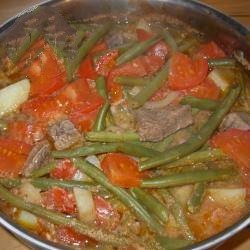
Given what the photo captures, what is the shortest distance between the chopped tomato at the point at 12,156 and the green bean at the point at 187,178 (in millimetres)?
750

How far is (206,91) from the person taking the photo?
3268mm

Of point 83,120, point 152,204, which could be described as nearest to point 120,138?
point 83,120

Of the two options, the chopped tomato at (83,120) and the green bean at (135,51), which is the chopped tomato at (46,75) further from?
the green bean at (135,51)

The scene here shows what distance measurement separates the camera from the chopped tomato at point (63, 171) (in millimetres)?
2811

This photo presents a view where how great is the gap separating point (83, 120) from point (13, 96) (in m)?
0.54

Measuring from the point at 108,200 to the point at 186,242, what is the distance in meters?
0.48

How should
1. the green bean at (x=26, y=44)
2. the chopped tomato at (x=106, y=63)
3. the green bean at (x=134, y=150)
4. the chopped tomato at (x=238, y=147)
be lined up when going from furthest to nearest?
1. the green bean at (x=26, y=44)
2. the chopped tomato at (x=106, y=63)
3. the chopped tomato at (x=238, y=147)
4. the green bean at (x=134, y=150)

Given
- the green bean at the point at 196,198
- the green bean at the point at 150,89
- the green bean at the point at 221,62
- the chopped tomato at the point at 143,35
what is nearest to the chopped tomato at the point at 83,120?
the green bean at the point at 150,89

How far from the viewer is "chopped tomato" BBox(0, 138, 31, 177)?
2.86 meters

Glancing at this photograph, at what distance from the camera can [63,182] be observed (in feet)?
8.99

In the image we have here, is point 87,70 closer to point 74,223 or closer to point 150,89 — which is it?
point 150,89

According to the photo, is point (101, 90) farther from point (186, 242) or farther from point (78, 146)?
point (186, 242)

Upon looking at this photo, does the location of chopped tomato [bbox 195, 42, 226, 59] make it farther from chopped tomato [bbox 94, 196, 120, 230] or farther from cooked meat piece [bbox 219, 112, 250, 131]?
chopped tomato [bbox 94, 196, 120, 230]

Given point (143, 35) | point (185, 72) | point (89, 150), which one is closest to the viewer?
point (89, 150)
